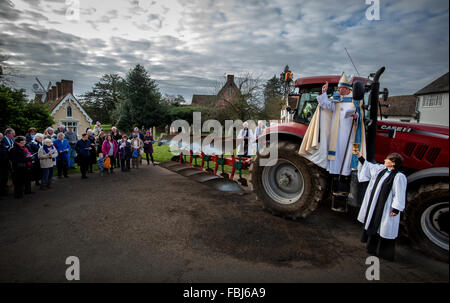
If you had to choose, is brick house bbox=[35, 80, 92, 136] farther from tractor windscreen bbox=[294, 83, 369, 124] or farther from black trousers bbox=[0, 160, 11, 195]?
tractor windscreen bbox=[294, 83, 369, 124]

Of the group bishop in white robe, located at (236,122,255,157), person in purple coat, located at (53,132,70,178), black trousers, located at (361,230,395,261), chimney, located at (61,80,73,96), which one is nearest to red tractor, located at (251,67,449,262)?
black trousers, located at (361,230,395,261)

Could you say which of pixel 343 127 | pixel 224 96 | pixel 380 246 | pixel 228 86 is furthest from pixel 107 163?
pixel 228 86

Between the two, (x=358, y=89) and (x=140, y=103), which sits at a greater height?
(x=140, y=103)

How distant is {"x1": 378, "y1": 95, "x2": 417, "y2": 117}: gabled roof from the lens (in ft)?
11.4

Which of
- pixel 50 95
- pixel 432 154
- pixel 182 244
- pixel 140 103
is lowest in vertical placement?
pixel 182 244

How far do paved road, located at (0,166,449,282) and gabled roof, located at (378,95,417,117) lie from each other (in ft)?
6.61

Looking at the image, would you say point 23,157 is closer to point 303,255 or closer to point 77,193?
point 77,193

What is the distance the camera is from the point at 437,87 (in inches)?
107

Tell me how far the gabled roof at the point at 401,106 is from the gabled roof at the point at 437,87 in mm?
423

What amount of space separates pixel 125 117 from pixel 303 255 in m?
24.3

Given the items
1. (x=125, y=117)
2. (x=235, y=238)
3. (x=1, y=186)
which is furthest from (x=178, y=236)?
(x=125, y=117)

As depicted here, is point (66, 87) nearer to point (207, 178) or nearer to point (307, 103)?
point (207, 178)

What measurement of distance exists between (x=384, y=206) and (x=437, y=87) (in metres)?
1.56
